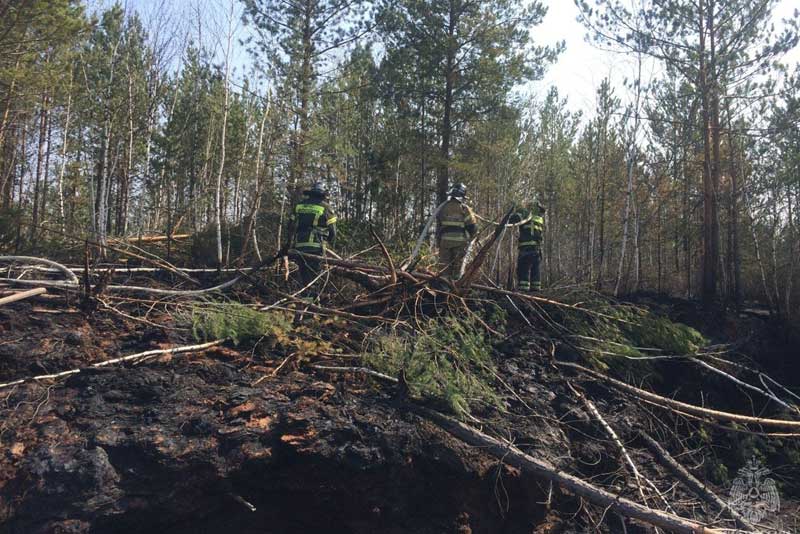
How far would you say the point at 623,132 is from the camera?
1390 centimetres

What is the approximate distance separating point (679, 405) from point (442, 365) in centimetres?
252

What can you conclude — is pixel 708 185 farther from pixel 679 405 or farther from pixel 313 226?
pixel 313 226

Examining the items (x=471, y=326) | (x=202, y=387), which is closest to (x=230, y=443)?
(x=202, y=387)

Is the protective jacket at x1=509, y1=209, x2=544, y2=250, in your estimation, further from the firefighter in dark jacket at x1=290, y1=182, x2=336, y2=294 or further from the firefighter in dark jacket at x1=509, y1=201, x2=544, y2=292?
the firefighter in dark jacket at x1=290, y1=182, x2=336, y2=294

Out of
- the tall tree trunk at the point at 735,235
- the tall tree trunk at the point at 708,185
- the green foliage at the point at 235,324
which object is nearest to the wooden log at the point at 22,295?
the green foliage at the point at 235,324

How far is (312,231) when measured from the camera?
6785 mm

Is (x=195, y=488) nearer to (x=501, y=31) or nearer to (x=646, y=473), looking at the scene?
(x=646, y=473)

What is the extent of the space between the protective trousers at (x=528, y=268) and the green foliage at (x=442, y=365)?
3450 millimetres

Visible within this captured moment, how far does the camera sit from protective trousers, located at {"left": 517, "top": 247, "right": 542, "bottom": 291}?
8.77 metres

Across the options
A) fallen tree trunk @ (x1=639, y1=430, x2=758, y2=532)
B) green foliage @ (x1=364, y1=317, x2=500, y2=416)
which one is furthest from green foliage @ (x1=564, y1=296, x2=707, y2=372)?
green foliage @ (x1=364, y1=317, x2=500, y2=416)

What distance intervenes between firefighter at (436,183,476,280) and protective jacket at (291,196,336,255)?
1889 mm

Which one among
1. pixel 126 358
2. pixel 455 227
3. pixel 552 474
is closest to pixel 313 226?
pixel 455 227

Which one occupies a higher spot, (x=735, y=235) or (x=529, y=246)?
(x=735, y=235)

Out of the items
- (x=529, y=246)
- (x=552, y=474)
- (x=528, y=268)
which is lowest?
(x=552, y=474)
